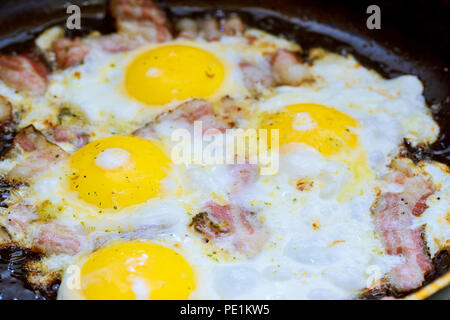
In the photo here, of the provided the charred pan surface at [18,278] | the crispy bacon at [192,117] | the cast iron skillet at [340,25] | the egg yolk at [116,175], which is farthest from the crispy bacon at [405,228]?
the charred pan surface at [18,278]

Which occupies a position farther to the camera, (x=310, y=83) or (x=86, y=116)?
(x=310, y=83)

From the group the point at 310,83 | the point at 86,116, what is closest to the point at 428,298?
the point at 310,83

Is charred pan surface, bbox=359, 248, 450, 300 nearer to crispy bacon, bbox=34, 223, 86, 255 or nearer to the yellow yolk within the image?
the yellow yolk

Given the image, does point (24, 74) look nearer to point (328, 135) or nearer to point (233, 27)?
point (233, 27)

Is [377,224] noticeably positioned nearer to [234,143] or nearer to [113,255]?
[234,143]

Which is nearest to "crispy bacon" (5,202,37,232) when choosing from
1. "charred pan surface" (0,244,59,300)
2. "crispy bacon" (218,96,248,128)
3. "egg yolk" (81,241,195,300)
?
"charred pan surface" (0,244,59,300)

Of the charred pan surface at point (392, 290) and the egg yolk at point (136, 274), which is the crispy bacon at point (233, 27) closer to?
the egg yolk at point (136, 274)

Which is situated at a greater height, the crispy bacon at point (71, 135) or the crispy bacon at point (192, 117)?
the crispy bacon at point (192, 117)
